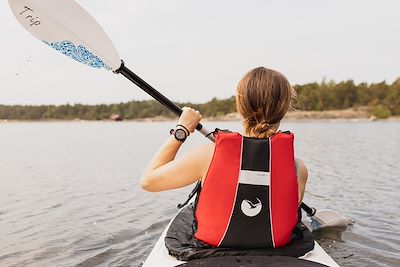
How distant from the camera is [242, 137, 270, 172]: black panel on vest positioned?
2.07 metres

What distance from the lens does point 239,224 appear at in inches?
82.3

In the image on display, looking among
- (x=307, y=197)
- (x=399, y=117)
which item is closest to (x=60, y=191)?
(x=307, y=197)

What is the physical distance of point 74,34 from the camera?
364 cm

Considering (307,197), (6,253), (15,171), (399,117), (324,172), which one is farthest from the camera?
(399,117)

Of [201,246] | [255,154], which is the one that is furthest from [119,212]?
[255,154]

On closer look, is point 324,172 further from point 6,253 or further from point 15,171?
point 15,171

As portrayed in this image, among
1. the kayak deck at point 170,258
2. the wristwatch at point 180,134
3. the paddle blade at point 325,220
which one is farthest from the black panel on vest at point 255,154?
the paddle blade at point 325,220

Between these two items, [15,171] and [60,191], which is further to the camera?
[15,171]

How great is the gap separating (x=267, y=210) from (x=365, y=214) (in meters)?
4.86

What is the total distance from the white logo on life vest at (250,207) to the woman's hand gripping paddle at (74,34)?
53.6 inches

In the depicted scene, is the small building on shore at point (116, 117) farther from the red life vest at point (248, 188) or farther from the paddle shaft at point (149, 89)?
the red life vest at point (248, 188)

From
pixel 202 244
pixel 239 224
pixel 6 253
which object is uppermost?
pixel 239 224

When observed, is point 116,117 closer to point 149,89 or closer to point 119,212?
point 119,212

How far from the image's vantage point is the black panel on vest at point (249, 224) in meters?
2.07
